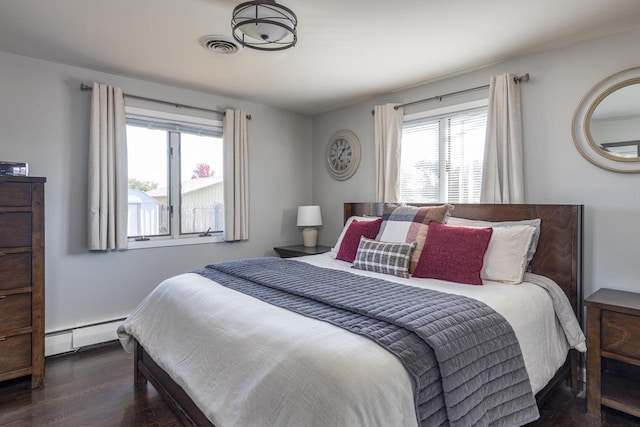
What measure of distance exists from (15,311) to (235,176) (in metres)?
2.16

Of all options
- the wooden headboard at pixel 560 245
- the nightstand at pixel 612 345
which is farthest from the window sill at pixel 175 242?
the nightstand at pixel 612 345

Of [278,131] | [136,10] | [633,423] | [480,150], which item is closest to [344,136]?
[278,131]

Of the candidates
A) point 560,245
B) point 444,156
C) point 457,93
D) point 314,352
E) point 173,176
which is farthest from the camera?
point 173,176

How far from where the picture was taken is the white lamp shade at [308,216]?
13.7 feet

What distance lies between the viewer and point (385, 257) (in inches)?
99.6

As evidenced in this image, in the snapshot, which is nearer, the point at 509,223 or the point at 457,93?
the point at 509,223

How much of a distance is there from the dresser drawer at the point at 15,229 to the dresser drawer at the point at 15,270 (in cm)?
7

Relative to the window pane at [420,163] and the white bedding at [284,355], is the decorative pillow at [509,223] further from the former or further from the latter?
the window pane at [420,163]

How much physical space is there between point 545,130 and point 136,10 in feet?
9.53

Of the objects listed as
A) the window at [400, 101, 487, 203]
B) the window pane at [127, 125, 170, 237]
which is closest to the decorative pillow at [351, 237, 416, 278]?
the window at [400, 101, 487, 203]

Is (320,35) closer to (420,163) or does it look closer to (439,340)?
(420,163)

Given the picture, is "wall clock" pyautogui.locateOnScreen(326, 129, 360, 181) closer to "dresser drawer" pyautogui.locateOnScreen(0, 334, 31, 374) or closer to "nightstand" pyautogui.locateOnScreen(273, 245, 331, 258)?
"nightstand" pyautogui.locateOnScreen(273, 245, 331, 258)

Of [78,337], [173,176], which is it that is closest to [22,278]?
[78,337]

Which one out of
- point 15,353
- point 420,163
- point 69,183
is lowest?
point 15,353
